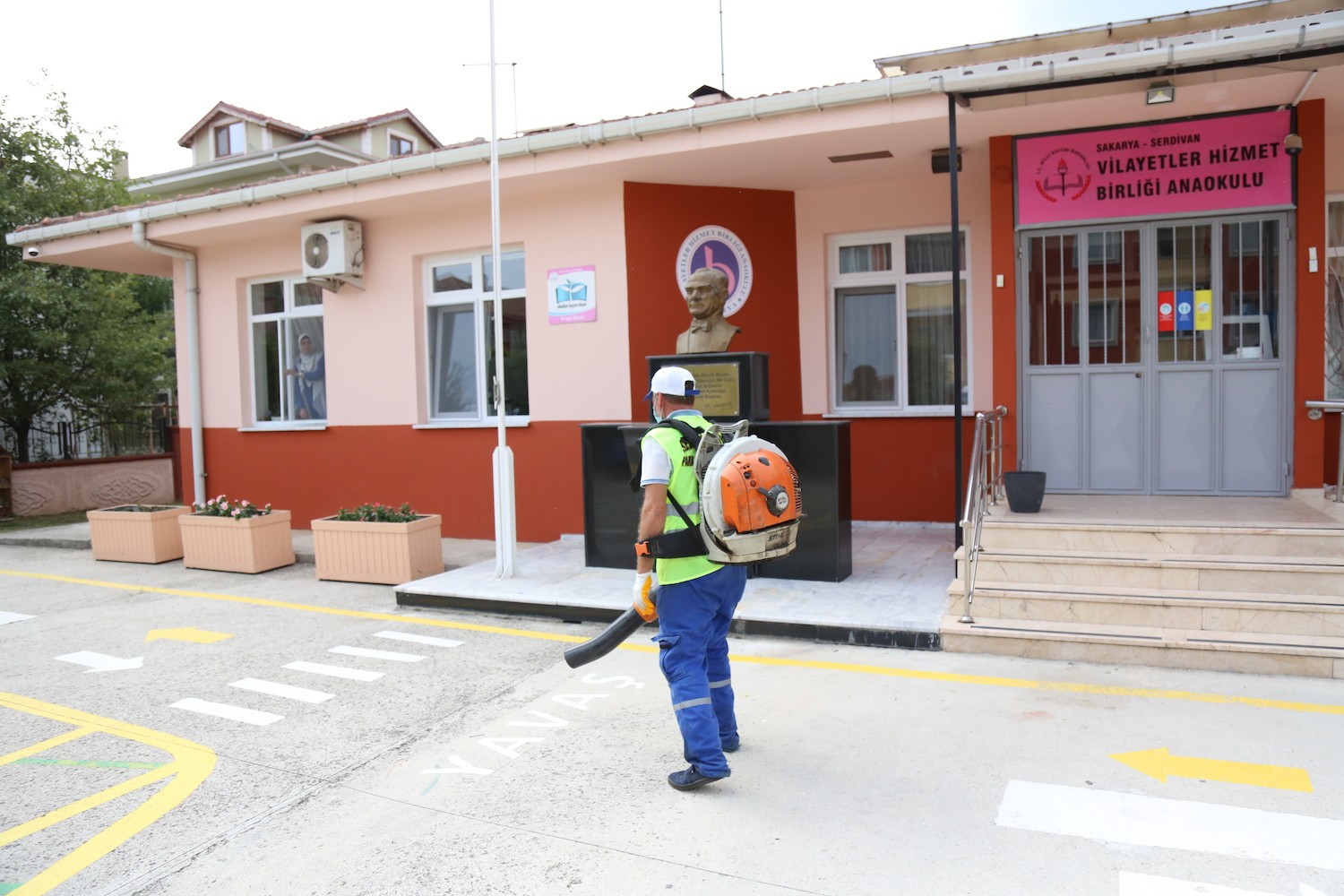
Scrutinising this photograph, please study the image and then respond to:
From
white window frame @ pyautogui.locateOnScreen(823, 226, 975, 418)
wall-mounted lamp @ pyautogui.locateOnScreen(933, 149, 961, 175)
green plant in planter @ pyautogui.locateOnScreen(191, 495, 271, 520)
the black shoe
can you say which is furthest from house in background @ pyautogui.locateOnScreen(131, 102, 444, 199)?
the black shoe

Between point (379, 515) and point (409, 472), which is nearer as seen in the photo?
point (379, 515)

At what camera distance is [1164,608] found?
5.93m

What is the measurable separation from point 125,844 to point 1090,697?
462 cm

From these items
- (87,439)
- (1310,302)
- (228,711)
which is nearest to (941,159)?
(1310,302)

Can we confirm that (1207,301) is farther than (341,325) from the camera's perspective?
No

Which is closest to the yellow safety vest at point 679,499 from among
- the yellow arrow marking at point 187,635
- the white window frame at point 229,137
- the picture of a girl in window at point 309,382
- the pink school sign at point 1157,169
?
the yellow arrow marking at point 187,635

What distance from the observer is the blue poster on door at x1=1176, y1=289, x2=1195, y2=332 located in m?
8.00

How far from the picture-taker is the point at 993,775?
4.16 m

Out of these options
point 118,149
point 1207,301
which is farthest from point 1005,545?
point 118,149

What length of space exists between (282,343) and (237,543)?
3672 millimetres

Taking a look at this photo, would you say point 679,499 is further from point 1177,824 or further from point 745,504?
point 1177,824

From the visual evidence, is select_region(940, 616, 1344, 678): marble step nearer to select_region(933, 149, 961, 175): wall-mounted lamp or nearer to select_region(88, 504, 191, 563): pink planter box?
select_region(933, 149, 961, 175): wall-mounted lamp

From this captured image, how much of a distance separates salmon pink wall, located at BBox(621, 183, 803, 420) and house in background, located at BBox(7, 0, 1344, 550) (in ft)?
0.10

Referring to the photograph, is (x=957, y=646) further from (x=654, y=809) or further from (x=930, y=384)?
(x=930, y=384)
